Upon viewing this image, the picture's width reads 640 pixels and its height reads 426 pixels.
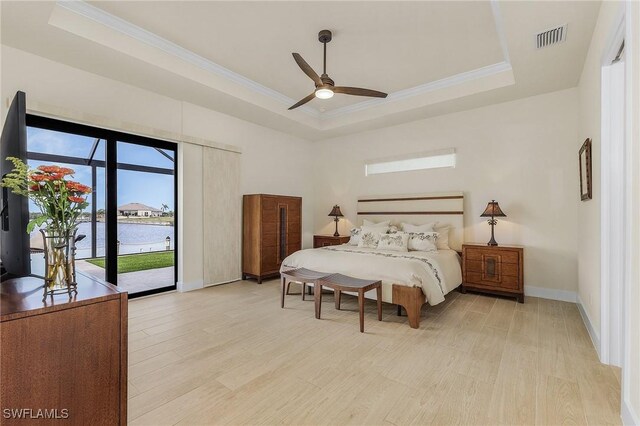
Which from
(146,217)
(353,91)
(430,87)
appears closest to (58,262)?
(353,91)

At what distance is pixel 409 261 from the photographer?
3.35 metres

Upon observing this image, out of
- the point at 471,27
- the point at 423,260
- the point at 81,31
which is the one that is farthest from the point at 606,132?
the point at 81,31

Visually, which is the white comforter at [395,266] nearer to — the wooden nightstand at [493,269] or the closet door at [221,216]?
the wooden nightstand at [493,269]

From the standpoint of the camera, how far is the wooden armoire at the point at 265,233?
197 inches

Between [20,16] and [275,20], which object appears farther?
[275,20]

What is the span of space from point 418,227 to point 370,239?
2.74ft

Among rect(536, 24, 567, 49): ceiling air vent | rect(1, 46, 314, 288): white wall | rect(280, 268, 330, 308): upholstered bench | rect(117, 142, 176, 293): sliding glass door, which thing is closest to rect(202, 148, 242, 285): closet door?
rect(1, 46, 314, 288): white wall

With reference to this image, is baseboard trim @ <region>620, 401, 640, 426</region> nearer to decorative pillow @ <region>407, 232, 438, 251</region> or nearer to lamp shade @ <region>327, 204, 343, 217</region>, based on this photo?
decorative pillow @ <region>407, 232, 438, 251</region>

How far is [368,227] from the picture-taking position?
5020mm

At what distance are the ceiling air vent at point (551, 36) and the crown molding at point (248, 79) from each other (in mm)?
299

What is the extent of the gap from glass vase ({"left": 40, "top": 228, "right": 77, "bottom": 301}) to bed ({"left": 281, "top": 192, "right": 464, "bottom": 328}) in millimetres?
2713

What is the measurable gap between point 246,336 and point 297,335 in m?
0.48

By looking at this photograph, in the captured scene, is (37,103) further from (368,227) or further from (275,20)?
(368,227)

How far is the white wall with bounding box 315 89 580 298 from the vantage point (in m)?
3.94
